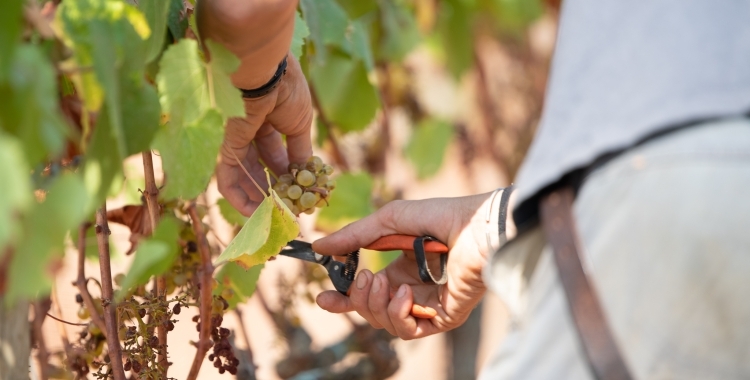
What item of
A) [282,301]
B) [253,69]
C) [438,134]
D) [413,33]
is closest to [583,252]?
[253,69]

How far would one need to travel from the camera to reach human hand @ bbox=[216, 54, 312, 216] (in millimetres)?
713

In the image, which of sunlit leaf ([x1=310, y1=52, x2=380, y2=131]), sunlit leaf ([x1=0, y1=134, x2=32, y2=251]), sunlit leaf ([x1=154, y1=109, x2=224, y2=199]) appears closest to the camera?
sunlit leaf ([x1=0, y1=134, x2=32, y2=251])

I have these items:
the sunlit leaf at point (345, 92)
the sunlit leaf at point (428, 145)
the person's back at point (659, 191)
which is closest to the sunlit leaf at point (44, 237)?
the person's back at point (659, 191)

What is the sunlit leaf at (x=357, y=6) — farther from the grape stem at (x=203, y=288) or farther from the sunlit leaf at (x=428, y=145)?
the sunlit leaf at (x=428, y=145)

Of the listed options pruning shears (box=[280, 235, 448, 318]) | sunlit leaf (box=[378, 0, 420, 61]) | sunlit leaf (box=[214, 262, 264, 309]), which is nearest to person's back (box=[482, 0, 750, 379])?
pruning shears (box=[280, 235, 448, 318])

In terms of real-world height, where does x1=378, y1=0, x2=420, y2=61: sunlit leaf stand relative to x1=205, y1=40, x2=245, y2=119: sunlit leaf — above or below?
above

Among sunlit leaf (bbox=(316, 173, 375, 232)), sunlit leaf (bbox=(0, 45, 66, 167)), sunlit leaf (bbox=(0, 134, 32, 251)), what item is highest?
sunlit leaf (bbox=(0, 45, 66, 167))

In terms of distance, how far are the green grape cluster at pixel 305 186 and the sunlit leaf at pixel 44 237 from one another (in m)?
0.42

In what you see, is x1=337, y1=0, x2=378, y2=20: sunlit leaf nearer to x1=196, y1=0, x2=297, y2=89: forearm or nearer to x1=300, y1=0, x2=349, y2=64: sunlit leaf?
x1=300, y1=0, x2=349, y2=64: sunlit leaf

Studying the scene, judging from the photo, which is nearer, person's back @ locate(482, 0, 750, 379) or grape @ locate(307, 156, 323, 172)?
person's back @ locate(482, 0, 750, 379)

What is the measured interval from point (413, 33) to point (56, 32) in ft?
4.96

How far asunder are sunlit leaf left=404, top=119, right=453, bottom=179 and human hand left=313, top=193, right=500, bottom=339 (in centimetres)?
139

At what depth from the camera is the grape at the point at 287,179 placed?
80cm

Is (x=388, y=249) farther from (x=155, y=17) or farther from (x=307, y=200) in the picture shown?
(x=155, y=17)
